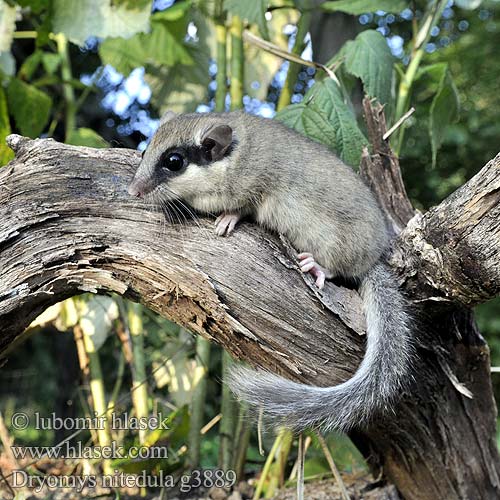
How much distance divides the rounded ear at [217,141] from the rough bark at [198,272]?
0.18 meters

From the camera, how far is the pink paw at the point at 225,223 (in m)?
1.46

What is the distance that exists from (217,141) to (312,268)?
376mm

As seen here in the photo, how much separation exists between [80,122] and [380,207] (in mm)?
2702

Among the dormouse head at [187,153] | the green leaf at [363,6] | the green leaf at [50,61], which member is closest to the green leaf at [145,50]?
the green leaf at [50,61]

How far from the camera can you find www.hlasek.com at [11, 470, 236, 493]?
185 centimetres

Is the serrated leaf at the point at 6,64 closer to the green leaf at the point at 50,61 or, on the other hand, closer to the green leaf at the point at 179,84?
the green leaf at the point at 50,61

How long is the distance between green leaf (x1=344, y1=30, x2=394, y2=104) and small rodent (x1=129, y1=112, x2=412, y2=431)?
0.26 m

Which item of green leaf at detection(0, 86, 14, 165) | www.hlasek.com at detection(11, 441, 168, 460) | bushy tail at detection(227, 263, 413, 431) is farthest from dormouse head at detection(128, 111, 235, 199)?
www.hlasek.com at detection(11, 441, 168, 460)

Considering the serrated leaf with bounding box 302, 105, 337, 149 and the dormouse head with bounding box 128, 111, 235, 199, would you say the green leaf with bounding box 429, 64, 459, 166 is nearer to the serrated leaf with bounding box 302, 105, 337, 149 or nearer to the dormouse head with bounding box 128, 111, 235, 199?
the serrated leaf with bounding box 302, 105, 337, 149

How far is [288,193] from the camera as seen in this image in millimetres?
1542

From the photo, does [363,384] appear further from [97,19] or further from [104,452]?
[97,19]

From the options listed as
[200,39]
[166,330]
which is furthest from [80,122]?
[166,330]

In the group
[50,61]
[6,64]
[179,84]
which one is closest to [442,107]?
[179,84]

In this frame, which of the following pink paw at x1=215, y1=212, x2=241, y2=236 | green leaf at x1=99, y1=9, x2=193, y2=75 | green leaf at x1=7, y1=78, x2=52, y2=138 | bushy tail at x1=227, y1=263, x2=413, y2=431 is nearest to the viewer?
bushy tail at x1=227, y1=263, x2=413, y2=431
